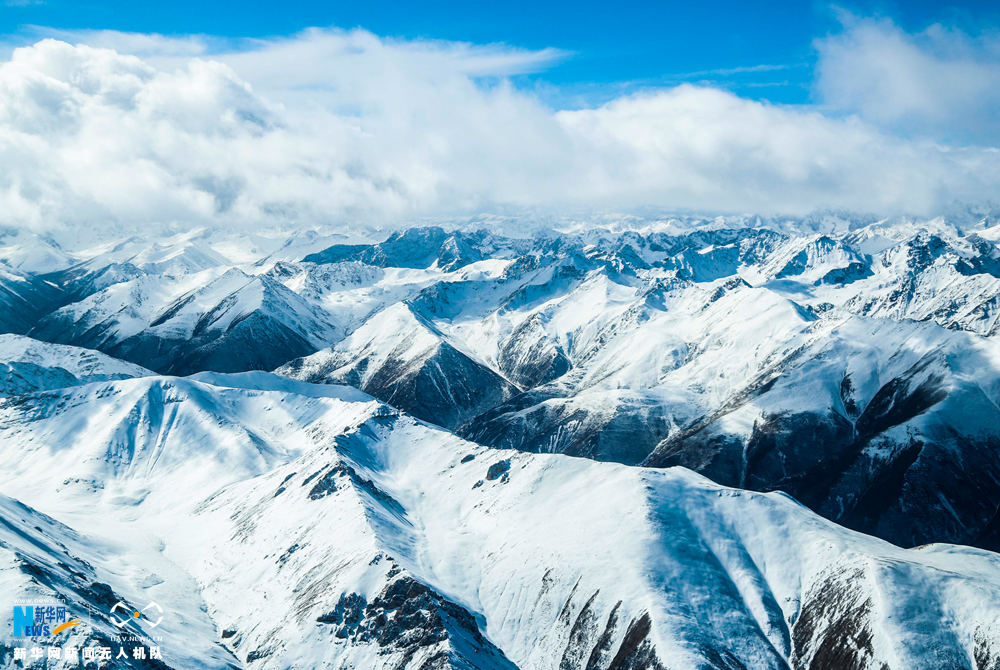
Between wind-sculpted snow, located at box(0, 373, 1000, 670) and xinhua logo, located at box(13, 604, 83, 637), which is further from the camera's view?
wind-sculpted snow, located at box(0, 373, 1000, 670)

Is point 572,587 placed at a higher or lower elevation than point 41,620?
lower

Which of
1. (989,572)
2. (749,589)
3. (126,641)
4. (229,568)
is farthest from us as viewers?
(229,568)

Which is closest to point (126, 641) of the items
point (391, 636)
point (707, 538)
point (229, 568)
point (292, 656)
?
point (292, 656)

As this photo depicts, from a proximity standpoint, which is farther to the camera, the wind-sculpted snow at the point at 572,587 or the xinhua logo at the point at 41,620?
the wind-sculpted snow at the point at 572,587

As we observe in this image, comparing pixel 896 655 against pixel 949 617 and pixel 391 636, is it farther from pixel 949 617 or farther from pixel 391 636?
pixel 391 636

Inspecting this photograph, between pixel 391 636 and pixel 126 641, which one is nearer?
pixel 126 641

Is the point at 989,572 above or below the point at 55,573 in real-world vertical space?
above

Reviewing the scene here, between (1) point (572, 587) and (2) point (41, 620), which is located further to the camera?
(1) point (572, 587)

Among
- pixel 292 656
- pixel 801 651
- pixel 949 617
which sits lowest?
pixel 292 656
